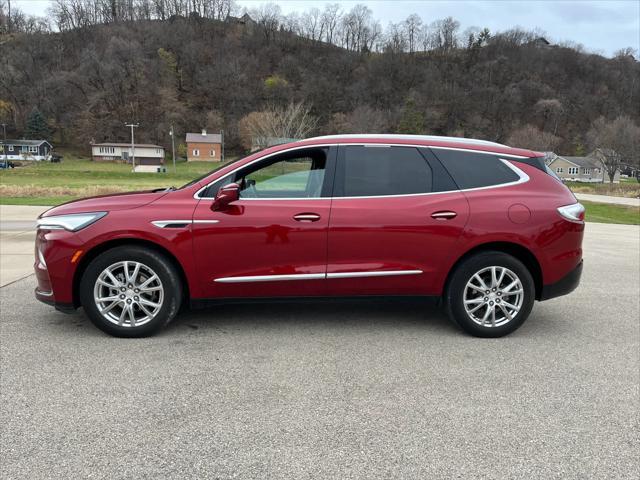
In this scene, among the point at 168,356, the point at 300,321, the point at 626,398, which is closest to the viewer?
the point at 626,398

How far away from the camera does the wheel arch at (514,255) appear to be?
4254mm

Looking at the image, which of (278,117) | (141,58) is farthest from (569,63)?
(141,58)

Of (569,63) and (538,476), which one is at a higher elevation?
(569,63)

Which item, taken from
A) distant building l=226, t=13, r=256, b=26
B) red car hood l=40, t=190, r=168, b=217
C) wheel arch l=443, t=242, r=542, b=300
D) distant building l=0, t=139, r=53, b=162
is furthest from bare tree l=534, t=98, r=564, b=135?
red car hood l=40, t=190, r=168, b=217

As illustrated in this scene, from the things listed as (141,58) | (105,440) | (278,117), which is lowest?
(105,440)

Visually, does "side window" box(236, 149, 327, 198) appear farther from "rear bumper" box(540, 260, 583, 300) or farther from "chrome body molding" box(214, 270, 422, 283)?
"rear bumper" box(540, 260, 583, 300)

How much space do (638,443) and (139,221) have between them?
375 centimetres

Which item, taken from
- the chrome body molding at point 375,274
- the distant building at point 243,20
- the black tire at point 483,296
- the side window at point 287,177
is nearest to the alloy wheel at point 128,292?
the side window at point 287,177

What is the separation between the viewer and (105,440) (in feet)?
8.53

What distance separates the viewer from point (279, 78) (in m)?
125

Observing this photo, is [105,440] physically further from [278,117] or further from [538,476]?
[278,117]

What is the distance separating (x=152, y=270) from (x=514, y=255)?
3.20 meters

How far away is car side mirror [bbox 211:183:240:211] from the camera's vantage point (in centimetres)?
392

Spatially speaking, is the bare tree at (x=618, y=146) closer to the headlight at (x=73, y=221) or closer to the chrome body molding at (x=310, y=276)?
the chrome body molding at (x=310, y=276)
